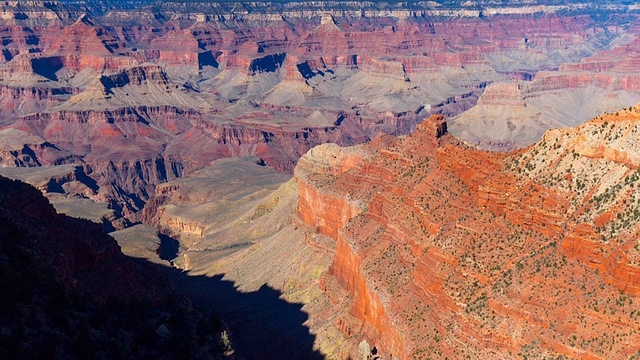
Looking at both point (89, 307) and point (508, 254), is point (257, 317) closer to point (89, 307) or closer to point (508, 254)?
point (89, 307)

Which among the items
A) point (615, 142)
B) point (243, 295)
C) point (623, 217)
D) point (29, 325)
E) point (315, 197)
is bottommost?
point (243, 295)

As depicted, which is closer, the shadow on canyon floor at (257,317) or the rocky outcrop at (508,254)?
the rocky outcrop at (508,254)

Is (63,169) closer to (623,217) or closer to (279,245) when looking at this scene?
(279,245)


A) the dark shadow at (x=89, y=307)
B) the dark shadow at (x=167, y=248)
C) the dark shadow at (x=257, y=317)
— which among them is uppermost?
the dark shadow at (x=89, y=307)

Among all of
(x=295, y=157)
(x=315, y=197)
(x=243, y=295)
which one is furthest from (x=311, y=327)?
(x=295, y=157)

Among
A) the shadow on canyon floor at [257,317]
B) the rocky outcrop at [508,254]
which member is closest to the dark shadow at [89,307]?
the shadow on canyon floor at [257,317]

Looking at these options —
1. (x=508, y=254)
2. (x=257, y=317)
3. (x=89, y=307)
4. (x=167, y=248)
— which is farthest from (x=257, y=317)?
(x=167, y=248)

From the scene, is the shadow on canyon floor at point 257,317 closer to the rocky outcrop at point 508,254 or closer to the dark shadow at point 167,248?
the rocky outcrop at point 508,254
